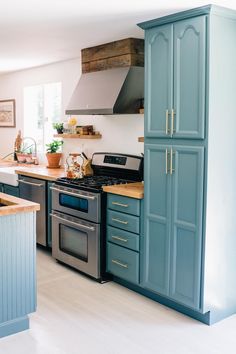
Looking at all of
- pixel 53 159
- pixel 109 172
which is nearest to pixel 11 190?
pixel 53 159

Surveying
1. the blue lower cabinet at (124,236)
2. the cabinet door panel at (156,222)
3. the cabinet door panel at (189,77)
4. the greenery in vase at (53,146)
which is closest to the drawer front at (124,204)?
Result: the blue lower cabinet at (124,236)

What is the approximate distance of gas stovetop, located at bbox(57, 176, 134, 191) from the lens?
3.97 meters

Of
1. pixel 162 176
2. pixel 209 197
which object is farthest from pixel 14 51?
pixel 209 197

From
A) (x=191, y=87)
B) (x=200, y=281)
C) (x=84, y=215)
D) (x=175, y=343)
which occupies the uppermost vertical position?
(x=191, y=87)

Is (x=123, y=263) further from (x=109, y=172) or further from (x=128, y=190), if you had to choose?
(x=109, y=172)

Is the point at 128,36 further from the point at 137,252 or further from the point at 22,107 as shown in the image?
the point at 22,107

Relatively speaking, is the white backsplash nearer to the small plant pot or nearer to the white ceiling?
the white ceiling

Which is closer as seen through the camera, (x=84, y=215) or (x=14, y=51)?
(x=84, y=215)

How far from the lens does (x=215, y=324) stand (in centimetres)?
323

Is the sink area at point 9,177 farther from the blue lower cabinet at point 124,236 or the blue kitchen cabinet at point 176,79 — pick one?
the blue kitchen cabinet at point 176,79

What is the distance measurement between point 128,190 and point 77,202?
64 cm

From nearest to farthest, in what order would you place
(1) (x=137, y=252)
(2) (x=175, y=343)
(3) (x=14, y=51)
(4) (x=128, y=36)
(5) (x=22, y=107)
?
1. (2) (x=175, y=343)
2. (1) (x=137, y=252)
3. (4) (x=128, y=36)
4. (3) (x=14, y=51)
5. (5) (x=22, y=107)

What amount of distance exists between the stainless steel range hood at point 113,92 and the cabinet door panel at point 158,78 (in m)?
0.64

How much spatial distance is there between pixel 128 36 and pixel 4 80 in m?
3.38
